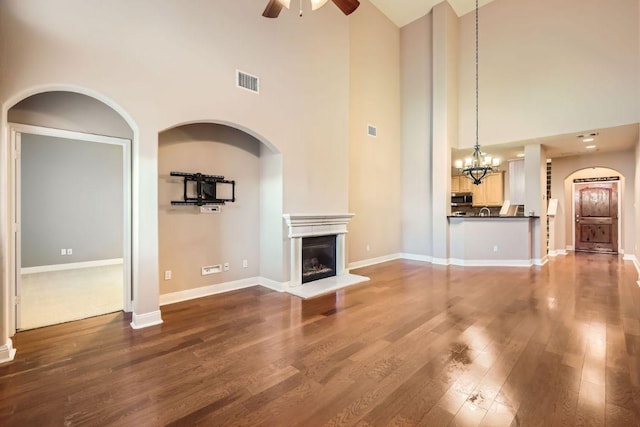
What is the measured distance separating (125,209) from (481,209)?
9320 mm

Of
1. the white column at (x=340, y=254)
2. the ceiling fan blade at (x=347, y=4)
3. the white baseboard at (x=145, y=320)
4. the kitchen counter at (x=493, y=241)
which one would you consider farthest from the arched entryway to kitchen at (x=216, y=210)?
the kitchen counter at (x=493, y=241)

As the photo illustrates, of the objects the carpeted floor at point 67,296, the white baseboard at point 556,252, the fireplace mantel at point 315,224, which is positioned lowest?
the carpeted floor at point 67,296

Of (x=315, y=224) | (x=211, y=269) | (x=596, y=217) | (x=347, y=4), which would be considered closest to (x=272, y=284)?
(x=211, y=269)

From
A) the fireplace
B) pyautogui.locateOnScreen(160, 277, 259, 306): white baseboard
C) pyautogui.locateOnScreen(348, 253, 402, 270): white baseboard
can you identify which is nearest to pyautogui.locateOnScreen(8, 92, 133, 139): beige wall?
pyautogui.locateOnScreen(160, 277, 259, 306): white baseboard

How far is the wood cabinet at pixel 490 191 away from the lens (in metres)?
9.02

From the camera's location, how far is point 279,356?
8.66ft

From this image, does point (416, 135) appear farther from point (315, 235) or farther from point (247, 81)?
point (247, 81)

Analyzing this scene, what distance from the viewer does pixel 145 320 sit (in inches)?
130

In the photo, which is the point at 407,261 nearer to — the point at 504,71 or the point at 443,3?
the point at 504,71

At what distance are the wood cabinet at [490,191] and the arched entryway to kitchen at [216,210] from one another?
7.05 meters

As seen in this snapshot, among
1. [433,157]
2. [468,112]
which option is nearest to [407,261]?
[433,157]

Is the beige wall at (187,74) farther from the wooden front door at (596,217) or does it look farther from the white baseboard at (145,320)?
the wooden front door at (596,217)

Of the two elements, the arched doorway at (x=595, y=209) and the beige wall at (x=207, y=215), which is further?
the arched doorway at (x=595, y=209)

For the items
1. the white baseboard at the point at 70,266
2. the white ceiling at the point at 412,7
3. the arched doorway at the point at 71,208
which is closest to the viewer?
the arched doorway at the point at 71,208
